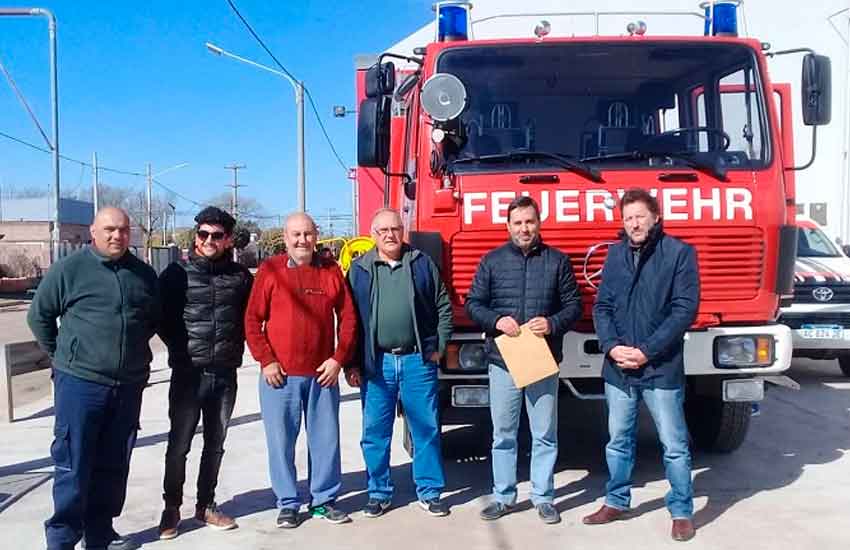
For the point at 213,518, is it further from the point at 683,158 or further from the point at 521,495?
the point at 683,158

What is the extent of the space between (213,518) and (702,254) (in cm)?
322

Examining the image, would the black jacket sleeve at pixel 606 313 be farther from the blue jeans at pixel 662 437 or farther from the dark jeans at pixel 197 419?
the dark jeans at pixel 197 419

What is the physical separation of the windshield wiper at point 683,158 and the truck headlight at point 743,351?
957 mm

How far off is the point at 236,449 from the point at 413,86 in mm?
3215

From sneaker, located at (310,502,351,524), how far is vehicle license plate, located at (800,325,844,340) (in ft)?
20.4

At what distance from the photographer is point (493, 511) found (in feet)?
15.9

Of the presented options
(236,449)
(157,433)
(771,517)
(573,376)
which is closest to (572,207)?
(573,376)

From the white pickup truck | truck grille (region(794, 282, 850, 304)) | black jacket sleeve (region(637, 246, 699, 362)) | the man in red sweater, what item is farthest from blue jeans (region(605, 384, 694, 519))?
truck grille (region(794, 282, 850, 304))

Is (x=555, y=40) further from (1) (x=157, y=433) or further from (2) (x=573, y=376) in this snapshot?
(1) (x=157, y=433)

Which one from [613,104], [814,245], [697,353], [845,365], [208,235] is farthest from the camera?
[814,245]

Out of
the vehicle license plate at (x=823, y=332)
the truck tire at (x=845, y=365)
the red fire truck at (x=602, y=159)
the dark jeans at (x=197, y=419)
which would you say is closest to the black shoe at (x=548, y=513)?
the red fire truck at (x=602, y=159)

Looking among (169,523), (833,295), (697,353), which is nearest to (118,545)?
(169,523)

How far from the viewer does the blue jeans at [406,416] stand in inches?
190

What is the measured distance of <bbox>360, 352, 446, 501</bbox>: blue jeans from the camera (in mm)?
4828
